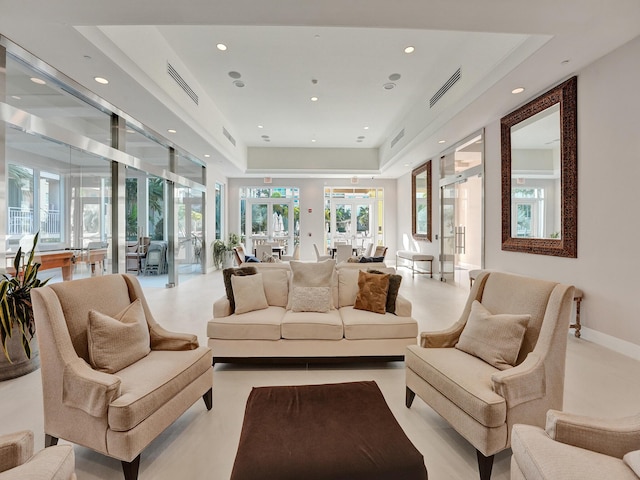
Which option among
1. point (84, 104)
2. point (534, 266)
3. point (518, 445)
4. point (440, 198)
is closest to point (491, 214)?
point (534, 266)

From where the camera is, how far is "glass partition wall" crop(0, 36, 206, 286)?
3336 mm

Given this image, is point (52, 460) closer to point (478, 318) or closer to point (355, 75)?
point (478, 318)

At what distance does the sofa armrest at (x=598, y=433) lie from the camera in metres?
1.20

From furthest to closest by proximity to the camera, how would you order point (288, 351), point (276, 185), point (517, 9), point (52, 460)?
1. point (276, 185)
2. point (288, 351)
3. point (517, 9)
4. point (52, 460)

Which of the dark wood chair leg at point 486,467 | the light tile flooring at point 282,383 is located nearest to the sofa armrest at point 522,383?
the dark wood chair leg at point 486,467

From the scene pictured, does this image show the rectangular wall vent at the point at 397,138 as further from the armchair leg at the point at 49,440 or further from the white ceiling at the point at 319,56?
the armchair leg at the point at 49,440

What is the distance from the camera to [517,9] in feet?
8.96

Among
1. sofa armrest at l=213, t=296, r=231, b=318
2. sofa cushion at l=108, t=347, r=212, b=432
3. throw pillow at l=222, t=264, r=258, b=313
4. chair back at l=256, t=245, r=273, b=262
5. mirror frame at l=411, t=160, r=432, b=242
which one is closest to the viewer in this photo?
sofa cushion at l=108, t=347, r=212, b=432

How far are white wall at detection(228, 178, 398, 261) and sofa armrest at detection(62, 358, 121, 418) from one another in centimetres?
1037

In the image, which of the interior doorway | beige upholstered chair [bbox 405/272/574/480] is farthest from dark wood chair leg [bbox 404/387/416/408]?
the interior doorway

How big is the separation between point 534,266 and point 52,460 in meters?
5.55

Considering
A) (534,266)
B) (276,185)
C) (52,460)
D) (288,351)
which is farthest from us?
(276,185)

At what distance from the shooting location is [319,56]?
5070 mm

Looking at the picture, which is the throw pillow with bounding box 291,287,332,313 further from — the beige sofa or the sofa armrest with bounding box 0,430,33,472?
the sofa armrest with bounding box 0,430,33,472
